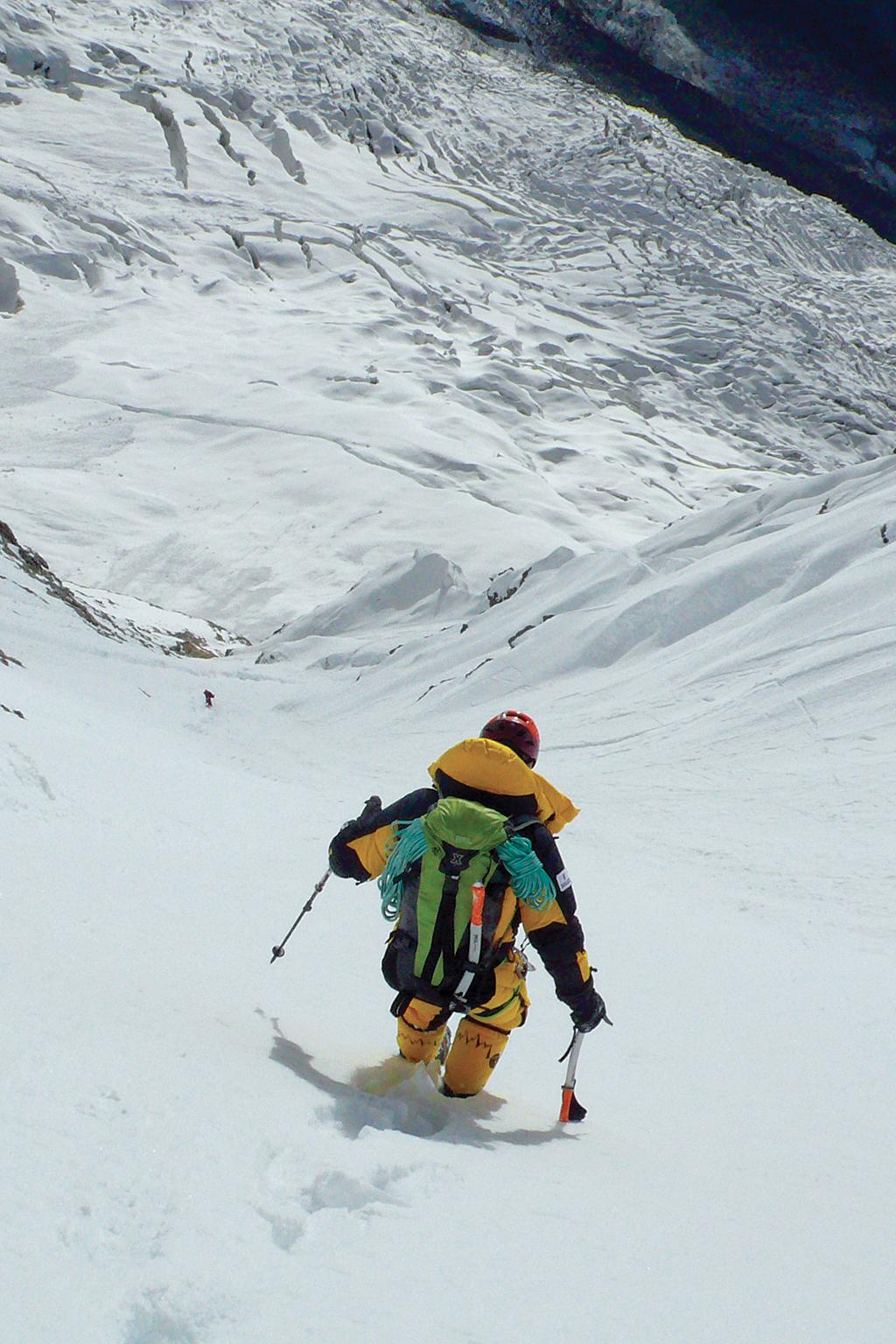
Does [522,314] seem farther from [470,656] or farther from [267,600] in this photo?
[470,656]

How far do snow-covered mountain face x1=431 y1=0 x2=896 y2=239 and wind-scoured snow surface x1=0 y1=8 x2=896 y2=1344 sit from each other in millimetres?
31814

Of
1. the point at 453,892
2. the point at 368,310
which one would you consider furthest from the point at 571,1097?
the point at 368,310

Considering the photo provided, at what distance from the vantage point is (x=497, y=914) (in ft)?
10.6

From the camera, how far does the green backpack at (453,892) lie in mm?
3137

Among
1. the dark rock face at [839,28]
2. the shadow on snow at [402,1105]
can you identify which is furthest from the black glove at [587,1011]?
the dark rock face at [839,28]

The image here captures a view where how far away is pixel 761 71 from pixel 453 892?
8510 centimetres

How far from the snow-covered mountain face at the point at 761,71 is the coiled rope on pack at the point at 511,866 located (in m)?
79.6

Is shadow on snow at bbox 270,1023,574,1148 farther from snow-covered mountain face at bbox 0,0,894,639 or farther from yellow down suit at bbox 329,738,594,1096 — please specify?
snow-covered mountain face at bbox 0,0,894,639

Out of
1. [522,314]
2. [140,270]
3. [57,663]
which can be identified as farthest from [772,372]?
[57,663]

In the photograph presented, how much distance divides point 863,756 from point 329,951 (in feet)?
22.0

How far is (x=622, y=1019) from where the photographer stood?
15.4 feet

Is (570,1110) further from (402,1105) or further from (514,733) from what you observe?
(514,733)

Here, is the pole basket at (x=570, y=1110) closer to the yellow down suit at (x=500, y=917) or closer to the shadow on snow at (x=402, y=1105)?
the shadow on snow at (x=402, y=1105)

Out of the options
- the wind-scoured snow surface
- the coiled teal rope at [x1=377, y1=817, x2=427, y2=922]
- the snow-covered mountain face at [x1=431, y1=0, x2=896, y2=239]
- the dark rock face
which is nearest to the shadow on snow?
the wind-scoured snow surface
